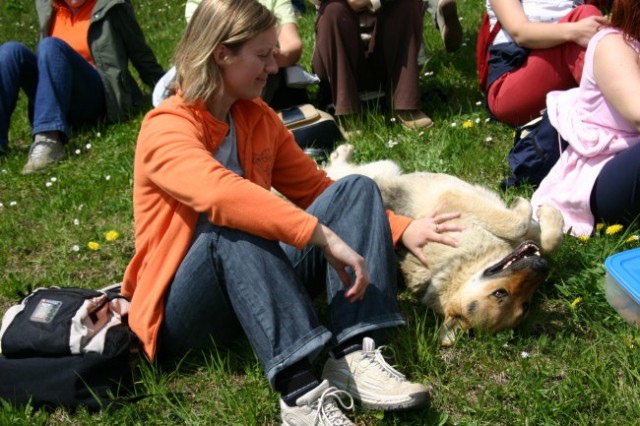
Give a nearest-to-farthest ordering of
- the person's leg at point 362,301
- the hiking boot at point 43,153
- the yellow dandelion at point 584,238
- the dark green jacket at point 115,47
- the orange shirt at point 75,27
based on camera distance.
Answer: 1. the person's leg at point 362,301
2. the yellow dandelion at point 584,238
3. the hiking boot at point 43,153
4. the dark green jacket at point 115,47
5. the orange shirt at point 75,27

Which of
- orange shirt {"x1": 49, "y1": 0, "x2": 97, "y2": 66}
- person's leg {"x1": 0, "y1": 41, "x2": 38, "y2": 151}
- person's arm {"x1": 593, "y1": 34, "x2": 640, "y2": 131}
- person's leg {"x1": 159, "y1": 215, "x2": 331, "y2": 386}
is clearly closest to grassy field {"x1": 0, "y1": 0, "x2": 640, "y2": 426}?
person's leg {"x1": 159, "y1": 215, "x2": 331, "y2": 386}

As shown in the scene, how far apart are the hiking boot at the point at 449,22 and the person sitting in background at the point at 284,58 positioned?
3.96ft

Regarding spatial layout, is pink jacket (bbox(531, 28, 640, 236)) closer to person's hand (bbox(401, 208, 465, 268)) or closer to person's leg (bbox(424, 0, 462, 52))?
person's hand (bbox(401, 208, 465, 268))

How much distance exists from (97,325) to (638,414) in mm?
1971

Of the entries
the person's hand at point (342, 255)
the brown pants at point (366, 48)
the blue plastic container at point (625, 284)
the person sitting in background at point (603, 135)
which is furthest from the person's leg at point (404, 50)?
the person's hand at point (342, 255)

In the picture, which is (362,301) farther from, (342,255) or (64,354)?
(64,354)

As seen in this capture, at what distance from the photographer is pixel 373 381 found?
283cm

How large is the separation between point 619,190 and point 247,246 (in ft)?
6.30

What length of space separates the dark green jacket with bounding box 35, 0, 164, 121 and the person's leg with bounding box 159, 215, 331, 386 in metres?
3.88

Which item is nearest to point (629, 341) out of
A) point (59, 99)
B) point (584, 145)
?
point (584, 145)

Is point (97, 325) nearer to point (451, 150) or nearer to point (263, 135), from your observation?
point (263, 135)

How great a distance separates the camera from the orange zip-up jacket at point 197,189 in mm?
2689

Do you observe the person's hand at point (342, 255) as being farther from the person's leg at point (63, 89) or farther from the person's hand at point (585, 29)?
the person's leg at point (63, 89)

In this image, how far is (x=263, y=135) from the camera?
129 inches
